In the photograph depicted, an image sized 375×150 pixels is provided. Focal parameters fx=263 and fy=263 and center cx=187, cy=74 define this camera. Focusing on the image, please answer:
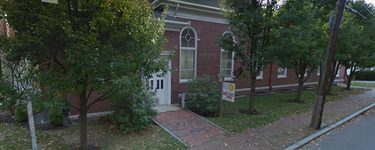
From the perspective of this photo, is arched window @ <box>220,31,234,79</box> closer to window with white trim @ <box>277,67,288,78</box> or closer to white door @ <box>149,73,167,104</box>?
white door @ <box>149,73,167,104</box>

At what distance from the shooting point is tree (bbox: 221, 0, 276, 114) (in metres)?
9.20

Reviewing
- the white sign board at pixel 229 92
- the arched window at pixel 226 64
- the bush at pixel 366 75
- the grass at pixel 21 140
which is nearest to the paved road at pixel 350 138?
the white sign board at pixel 229 92

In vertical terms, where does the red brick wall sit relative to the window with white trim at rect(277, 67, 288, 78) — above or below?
above

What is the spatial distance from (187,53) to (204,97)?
10.3 ft

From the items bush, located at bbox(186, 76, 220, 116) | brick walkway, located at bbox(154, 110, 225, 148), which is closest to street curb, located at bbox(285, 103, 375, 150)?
brick walkway, located at bbox(154, 110, 225, 148)

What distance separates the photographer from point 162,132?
25.2ft

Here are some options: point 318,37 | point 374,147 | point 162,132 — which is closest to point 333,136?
point 374,147

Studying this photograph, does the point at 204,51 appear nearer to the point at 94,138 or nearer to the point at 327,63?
the point at 327,63

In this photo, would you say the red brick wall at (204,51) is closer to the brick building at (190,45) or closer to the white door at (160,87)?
the brick building at (190,45)

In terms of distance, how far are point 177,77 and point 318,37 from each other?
7114 millimetres

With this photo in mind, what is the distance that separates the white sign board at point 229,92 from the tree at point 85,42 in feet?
14.7

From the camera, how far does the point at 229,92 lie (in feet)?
30.9

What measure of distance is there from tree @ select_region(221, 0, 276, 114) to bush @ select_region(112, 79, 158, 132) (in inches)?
158

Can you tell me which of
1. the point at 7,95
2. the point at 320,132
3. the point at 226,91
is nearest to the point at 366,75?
the point at 320,132
